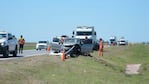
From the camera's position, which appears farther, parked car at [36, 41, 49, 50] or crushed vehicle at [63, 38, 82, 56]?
parked car at [36, 41, 49, 50]

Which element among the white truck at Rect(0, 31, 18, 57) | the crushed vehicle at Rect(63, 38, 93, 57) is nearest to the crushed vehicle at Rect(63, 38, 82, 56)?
the crushed vehicle at Rect(63, 38, 93, 57)

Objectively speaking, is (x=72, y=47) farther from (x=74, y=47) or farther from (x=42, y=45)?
(x=42, y=45)

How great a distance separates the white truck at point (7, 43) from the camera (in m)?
34.8

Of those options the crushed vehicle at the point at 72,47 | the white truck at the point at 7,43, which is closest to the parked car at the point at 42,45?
the crushed vehicle at the point at 72,47

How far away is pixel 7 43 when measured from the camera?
→ 35.3 metres

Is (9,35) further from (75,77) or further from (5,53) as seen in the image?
(75,77)

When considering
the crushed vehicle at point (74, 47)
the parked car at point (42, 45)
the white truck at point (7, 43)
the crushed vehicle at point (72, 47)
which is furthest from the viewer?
the parked car at point (42, 45)

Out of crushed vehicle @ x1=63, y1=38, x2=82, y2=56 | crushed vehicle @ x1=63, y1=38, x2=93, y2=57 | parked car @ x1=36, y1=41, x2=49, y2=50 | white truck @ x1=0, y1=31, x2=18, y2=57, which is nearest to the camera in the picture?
white truck @ x1=0, y1=31, x2=18, y2=57

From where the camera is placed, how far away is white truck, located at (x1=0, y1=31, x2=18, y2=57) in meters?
34.8

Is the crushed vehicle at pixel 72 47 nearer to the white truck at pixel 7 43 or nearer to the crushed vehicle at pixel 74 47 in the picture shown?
the crushed vehicle at pixel 74 47

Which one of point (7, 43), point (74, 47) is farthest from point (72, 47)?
point (7, 43)

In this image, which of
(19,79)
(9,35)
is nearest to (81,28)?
(9,35)

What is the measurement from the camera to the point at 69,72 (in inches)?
1021

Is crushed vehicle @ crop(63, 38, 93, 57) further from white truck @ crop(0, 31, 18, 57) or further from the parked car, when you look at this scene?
the parked car
